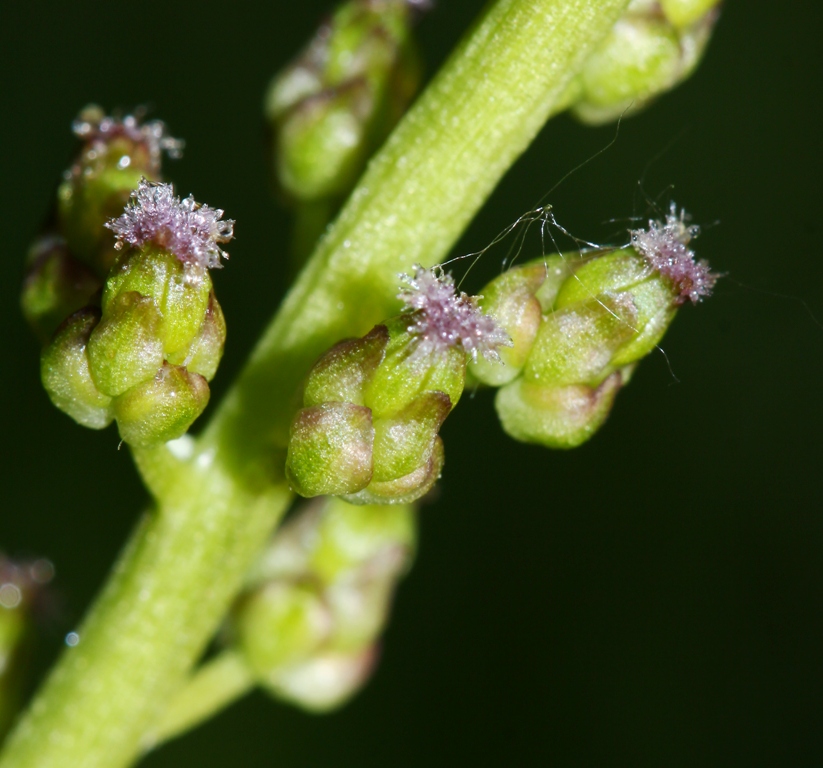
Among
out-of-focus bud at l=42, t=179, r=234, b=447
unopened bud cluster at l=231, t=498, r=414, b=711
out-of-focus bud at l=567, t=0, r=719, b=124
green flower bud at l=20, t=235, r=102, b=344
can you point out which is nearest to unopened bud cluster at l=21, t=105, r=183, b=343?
green flower bud at l=20, t=235, r=102, b=344

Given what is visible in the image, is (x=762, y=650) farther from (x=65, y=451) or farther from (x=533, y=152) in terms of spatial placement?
(x=65, y=451)

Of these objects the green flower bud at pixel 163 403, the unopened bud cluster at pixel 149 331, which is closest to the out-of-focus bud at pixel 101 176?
the unopened bud cluster at pixel 149 331

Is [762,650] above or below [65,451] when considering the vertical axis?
below

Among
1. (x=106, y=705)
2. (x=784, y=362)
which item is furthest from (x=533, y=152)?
(x=106, y=705)

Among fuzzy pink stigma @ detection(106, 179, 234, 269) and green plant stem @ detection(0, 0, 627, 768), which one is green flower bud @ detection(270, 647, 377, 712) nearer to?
green plant stem @ detection(0, 0, 627, 768)

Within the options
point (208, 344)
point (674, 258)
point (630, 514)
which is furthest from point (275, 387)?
point (630, 514)
